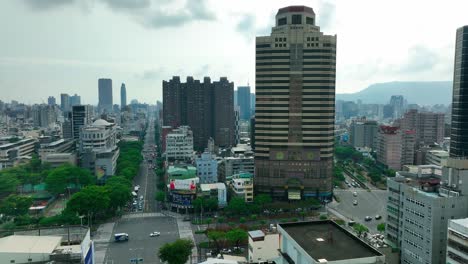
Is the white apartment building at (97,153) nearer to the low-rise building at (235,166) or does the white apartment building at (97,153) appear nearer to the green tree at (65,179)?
the green tree at (65,179)

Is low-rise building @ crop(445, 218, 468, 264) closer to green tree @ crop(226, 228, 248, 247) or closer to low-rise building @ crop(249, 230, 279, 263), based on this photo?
low-rise building @ crop(249, 230, 279, 263)

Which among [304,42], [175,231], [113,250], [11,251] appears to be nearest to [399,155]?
[304,42]

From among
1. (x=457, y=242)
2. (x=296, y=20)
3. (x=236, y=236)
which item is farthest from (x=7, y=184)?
(x=457, y=242)

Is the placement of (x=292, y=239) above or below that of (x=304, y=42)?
below

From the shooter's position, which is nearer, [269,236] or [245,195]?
[269,236]

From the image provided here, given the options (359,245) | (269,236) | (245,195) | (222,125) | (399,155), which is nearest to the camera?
(359,245)

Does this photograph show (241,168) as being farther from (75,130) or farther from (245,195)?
(75,130)
